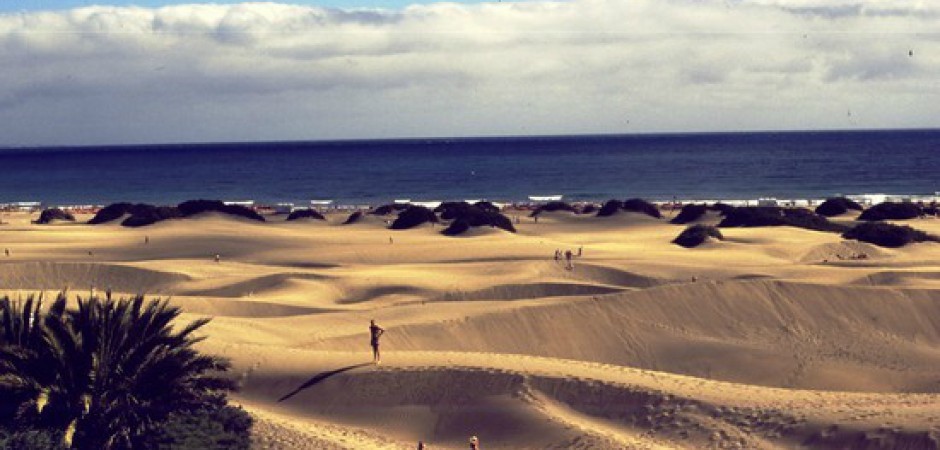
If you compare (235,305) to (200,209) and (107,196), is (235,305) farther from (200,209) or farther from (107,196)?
(107,196)

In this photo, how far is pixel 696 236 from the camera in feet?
138

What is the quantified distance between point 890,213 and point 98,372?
44.4 meters

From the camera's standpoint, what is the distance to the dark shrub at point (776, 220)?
48.2 metres

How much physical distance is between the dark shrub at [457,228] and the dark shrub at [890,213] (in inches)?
696

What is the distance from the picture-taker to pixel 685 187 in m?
98.2

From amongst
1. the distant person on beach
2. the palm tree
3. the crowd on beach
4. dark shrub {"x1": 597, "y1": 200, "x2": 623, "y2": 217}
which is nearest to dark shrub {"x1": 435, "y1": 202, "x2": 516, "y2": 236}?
the crowd on beach

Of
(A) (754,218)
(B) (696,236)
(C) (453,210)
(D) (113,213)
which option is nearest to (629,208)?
(C) (453,210)

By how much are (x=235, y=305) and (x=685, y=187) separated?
7283 cm

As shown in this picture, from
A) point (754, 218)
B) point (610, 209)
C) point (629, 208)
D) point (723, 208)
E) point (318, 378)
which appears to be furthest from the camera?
point (629, 208)

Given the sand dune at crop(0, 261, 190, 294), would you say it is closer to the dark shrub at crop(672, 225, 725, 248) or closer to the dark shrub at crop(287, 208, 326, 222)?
the dark shrub at crop(672, 225, 725, 248)

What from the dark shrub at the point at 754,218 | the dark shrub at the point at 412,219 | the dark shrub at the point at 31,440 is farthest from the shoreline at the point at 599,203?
the dark shrub at the point at 31,440

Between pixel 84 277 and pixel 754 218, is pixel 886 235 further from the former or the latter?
pixel 84 277

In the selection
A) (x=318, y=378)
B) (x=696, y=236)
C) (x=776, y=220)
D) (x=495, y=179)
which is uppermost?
(x=495, y=179)

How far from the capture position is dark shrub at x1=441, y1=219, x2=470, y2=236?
46.8m
